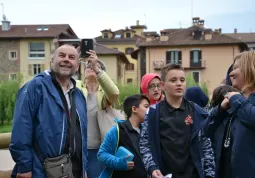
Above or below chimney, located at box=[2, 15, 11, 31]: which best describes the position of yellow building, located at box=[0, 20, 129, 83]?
below

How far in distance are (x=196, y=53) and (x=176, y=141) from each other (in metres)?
48.1

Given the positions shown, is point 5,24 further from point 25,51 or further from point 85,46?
point 85,46

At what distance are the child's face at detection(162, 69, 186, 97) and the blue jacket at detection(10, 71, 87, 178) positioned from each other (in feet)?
3.16

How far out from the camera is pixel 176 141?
328cm

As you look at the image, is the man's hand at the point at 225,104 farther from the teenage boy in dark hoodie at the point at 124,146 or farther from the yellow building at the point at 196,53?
the yellow building at the point at 196,53

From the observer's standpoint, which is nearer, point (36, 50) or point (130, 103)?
point (130, 103)

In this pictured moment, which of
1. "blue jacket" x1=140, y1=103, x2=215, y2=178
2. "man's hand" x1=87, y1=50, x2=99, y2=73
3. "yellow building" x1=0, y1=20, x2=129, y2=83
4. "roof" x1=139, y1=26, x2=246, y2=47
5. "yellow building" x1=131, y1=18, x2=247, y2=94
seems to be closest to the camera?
"blue jacket" x1=140, y1=103, x2=215, y2=178

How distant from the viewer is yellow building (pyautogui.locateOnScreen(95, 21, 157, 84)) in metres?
69.8

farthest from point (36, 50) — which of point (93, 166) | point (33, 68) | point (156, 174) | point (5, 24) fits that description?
point (156, 174)

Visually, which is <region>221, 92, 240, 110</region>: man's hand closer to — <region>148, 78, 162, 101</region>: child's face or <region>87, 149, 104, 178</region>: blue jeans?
<region>148, 78, 162, 101</region>: child's face

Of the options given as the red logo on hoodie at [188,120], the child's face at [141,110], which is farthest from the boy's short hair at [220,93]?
the child's face at [141,110]

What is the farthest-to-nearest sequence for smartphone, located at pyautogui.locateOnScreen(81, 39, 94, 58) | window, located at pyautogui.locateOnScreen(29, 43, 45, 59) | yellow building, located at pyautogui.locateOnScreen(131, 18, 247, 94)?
window, located at pyautogui.locateOnScreen(29, 43, 45, 59)
yellow building, located at pyautogui.locateOnScreen(131, 18, 247, 94)
smartphone, located at pyautogui.locateOnScreen(81, 39, 94, 58)

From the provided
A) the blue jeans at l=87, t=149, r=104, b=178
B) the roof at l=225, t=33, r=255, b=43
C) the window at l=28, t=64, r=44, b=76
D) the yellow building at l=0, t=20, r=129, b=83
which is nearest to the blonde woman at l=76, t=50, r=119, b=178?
the blue jeans at l=87, t=149, r=104, b=178

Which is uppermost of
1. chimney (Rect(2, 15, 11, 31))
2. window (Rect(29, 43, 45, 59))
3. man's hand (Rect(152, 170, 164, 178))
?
chimney (Rect(2, 15, 11, 31))
